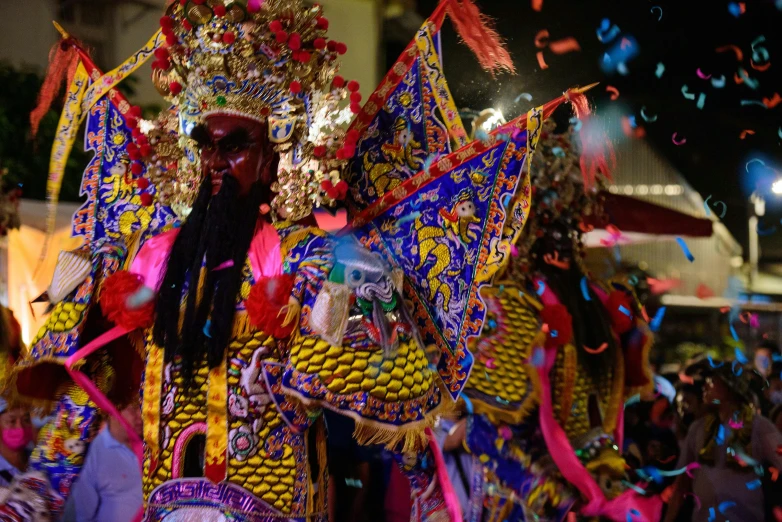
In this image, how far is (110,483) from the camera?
10.4 feet

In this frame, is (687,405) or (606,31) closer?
(606,31)

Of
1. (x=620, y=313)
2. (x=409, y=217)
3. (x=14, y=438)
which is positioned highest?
(x=409, y=217)

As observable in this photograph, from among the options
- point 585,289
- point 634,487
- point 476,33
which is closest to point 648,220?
point 585,289

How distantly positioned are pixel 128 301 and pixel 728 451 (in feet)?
9.50

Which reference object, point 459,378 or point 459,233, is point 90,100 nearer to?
point 459,233

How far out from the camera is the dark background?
126 inches

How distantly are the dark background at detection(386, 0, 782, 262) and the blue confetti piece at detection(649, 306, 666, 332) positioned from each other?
92cm

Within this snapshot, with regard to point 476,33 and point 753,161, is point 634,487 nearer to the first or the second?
point 753,161

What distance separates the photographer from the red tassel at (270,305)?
197 centimetres

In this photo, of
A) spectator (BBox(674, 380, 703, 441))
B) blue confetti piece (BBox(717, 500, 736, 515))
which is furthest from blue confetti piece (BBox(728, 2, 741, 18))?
blue confetti piece (BBox(717, 500, 736, 515))

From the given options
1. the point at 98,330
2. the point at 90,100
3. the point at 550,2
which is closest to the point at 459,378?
the point at 98,330

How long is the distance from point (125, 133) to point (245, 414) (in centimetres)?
108

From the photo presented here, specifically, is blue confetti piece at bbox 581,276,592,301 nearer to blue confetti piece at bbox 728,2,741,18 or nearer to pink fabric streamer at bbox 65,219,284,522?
blue confetti piece at bbox 728,2,741,18

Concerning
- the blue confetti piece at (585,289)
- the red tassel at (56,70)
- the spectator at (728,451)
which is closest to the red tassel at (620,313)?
the blue confetti piece at (585,289)
